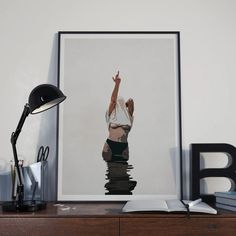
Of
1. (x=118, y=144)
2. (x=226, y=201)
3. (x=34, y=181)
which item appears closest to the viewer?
(x=226, y=201)

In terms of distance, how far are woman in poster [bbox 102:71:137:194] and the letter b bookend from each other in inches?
11.3

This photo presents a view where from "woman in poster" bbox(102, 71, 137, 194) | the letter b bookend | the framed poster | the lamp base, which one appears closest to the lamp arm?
the lamp base

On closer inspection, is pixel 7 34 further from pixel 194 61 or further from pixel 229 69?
pixel 229 69

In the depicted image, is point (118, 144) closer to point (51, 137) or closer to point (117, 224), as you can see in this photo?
point (51, 137)

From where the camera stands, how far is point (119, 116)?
1642 mm

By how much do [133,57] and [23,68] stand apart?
0.57 metres

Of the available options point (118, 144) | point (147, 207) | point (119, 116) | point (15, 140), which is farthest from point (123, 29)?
A: point (147, 207)

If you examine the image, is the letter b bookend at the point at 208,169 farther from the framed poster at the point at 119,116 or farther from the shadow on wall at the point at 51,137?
the shadow on wall at the point at 51,137

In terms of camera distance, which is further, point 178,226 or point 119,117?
point 119,117

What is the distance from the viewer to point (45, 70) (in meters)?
1.69

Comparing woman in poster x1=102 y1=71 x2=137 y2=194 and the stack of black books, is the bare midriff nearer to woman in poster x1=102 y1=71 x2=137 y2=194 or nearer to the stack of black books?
woman in poster x1=102 y1=71 x2=137 y2=194

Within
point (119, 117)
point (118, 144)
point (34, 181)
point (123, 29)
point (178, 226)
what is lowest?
point (178, 226)

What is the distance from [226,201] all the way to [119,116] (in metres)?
0.64

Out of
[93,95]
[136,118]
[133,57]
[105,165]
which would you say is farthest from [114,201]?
[133,57]
